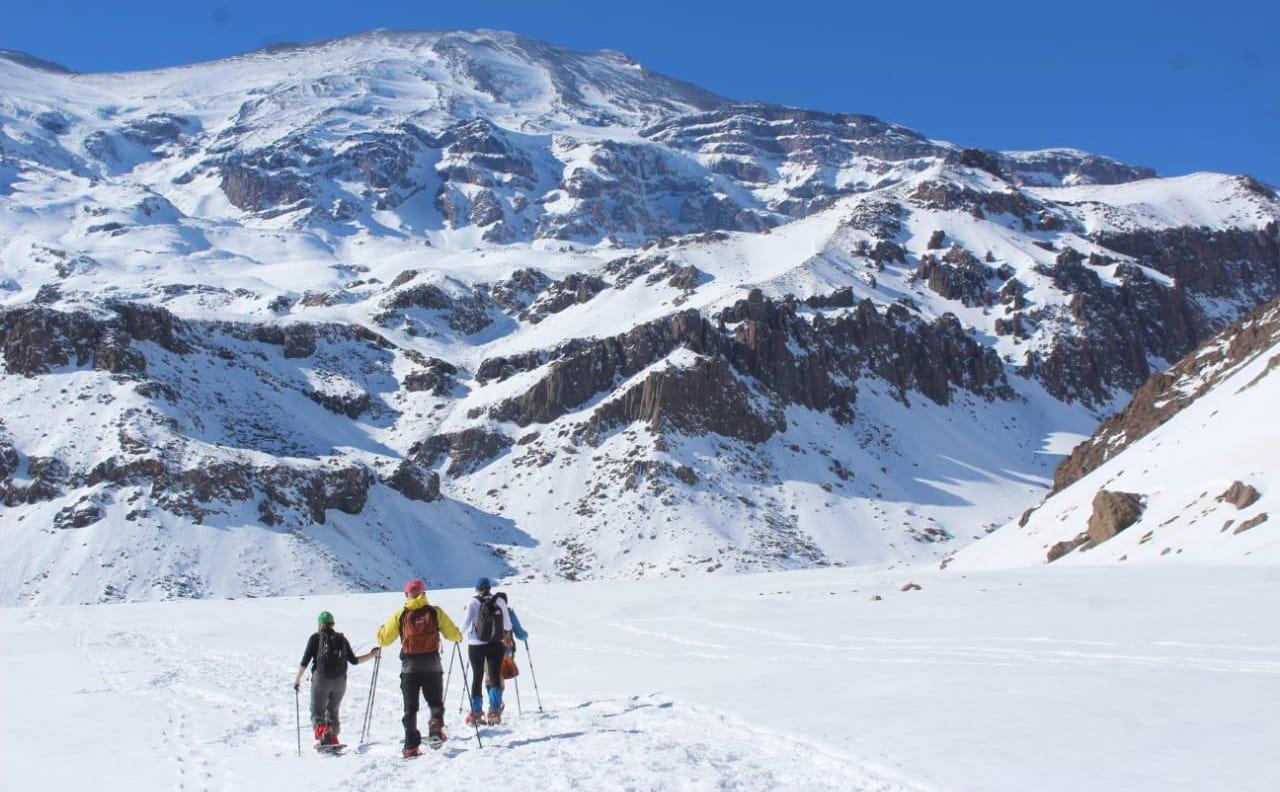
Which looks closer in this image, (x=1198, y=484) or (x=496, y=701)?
(x=496, y=701)

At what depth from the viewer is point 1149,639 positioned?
18031 millimetres

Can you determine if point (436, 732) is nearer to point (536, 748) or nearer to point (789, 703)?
point (536, 748)


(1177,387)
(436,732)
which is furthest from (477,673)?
(1177,387)

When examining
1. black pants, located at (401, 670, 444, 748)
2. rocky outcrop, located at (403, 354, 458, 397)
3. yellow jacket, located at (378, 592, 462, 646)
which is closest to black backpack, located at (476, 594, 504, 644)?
yellow jacket, located at (378, 592, 462, 646)

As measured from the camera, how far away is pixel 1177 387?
63156mm

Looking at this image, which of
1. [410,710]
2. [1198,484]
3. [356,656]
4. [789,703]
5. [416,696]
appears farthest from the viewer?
[1198,484]

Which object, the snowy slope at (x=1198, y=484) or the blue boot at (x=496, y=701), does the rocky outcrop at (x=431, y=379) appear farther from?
the blue boot at (x=496, y=701)

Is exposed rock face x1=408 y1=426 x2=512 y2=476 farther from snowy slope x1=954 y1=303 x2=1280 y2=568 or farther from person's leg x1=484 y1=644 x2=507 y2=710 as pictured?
person's leg x1=484 y1=644 x2=507 y2=710

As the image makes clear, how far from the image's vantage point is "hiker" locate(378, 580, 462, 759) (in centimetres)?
1375

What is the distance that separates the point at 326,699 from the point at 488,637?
254 centimetres

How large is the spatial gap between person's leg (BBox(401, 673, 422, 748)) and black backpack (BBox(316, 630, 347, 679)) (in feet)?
4.06

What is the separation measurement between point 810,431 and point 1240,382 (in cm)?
7238

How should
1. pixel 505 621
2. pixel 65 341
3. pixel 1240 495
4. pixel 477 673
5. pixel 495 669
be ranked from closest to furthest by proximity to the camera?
pixel 477 673 → pixel 495 669 → pixel 505 621 → pixel 1240 495 → pixel 65 341

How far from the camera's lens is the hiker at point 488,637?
1532 cm
